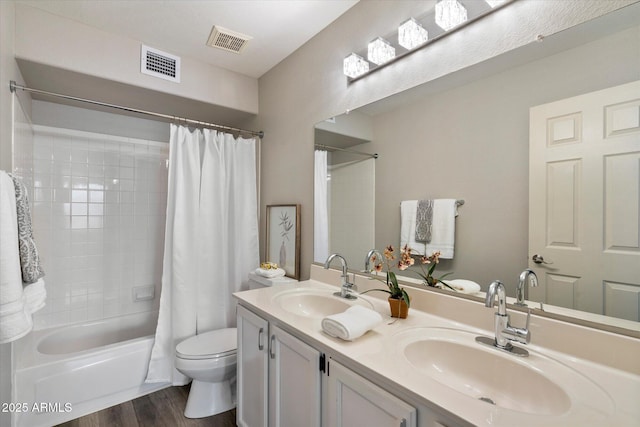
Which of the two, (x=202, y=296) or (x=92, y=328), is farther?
(x=92, y=328)

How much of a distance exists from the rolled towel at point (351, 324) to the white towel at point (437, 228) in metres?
0.43

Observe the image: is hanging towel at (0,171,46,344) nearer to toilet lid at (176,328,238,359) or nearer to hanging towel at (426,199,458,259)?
toilet lid at (176,328,238,359)

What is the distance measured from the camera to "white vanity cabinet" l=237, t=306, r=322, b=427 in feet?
3.52

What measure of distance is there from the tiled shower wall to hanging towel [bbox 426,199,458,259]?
2604mm

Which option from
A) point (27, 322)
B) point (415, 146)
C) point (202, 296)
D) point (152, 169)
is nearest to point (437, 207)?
point (415, 146)

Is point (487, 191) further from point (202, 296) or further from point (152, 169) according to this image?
point (152, 169)

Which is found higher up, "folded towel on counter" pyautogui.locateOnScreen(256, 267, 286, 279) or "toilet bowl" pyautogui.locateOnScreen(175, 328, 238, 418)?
"folded towel on counter" pyautogui.locateOnScreen(256, 267, 286, 279)

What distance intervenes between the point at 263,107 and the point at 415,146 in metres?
1.61

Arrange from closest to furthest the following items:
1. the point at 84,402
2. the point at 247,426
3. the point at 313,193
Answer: the point at 247,426
the point at 84,402
the point at 313,193

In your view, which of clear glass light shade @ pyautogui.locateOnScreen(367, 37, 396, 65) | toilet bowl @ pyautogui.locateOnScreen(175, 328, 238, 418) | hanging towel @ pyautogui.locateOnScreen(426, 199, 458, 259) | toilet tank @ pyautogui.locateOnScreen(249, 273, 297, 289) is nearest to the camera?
hanging towel @ pyautogui.locateOnScreen(426, 199, 458, 259)

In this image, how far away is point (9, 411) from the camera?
1535mm

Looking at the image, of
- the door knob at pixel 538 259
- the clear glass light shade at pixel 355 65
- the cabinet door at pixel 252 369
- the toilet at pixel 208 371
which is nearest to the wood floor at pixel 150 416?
the toilet at pixel 208 371

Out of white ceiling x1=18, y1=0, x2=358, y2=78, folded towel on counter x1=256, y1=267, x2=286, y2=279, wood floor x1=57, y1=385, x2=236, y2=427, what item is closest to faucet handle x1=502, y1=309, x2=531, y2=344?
folded towel on counter x1=256, y1=267, x2=286, y2=279

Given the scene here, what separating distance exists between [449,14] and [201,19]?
1468 mm
